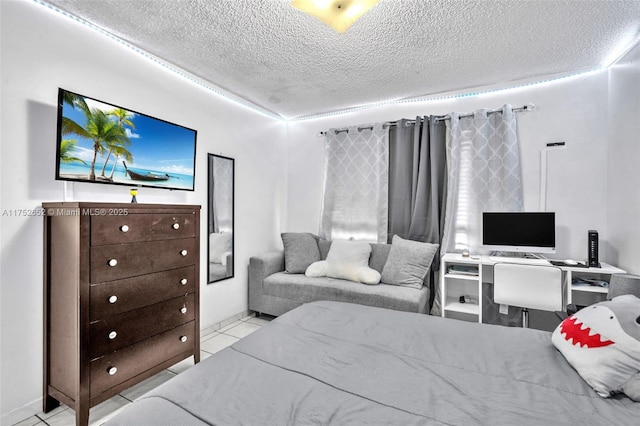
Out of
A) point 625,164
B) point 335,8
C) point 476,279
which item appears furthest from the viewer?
point 476,279

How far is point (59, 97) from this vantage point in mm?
1903

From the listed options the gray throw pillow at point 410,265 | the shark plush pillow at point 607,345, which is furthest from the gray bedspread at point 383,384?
the gray throw pillow at point 410,265

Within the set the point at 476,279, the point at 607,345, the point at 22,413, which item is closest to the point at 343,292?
the point at 476,279

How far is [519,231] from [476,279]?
673mm

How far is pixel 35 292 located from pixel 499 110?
4.35m

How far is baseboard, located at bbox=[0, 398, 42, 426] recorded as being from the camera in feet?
5.92

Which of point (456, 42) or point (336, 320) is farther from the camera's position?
point (456, 42)

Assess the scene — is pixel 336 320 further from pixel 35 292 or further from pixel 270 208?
pixel 270 208

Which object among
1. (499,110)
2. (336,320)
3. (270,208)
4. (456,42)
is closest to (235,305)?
(270,208)

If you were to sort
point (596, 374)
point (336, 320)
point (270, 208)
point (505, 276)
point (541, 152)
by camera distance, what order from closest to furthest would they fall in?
point (596, 374) → point (336, 320) → point (505, 276) → point (541, 152) → point (270, 208)

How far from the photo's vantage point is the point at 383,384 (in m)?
1.18

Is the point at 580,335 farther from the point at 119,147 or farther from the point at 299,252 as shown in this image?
the point at 119,147

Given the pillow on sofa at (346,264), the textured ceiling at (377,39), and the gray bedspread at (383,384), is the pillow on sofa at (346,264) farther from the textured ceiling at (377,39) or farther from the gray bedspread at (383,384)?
the textured ceiling at (377,39)

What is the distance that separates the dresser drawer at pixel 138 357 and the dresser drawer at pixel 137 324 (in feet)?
0.15
